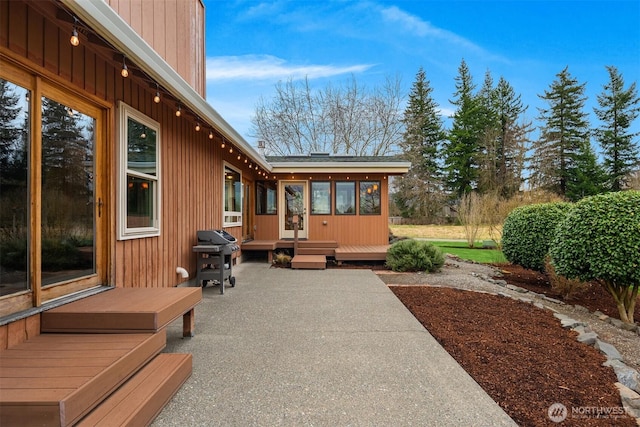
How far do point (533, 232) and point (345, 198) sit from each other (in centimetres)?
481

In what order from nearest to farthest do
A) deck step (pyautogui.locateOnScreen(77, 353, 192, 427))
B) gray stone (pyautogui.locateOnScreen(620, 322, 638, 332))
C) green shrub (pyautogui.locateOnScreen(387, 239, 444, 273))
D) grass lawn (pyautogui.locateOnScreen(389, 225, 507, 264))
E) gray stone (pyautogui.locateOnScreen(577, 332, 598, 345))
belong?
deck step (pyautogui.locateOnScreen(77, 353, 192, 427)), gray stone (pyautogui.locateOnScreen(577, 332, 598, 345)), gray stone (pyautogui.locateOnScreen(620, 322, 638, 332)), green shrub (pyautogui.locateOnScreen(387, 239, 444, 273)), grass lawn (pyautogui.locateOnScreen(389, 225, 507, 264))

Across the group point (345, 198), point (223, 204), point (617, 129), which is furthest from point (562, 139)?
point (223, 204)

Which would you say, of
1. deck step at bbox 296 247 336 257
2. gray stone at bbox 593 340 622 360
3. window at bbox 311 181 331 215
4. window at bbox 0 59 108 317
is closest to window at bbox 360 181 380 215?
window at bbox 311 181 331 215

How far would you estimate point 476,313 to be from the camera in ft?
13.1

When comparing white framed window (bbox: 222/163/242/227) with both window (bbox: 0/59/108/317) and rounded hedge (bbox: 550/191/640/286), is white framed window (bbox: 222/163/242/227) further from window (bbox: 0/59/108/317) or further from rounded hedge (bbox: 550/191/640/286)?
rounded hedge (bbox: 550/191/640/286)

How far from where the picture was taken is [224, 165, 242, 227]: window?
7.07 meters

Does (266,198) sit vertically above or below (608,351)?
above

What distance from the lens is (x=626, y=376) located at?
2365 mm

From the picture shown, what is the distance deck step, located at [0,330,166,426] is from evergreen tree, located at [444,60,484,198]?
26.7m

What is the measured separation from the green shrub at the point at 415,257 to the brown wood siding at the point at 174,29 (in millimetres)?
5696

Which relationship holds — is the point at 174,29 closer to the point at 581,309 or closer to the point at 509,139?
the point at 581,309

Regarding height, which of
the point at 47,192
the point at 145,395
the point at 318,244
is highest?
the point at 47,192

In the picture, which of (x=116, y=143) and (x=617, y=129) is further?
(x=617, y=129)

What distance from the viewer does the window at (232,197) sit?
7.07 metres
